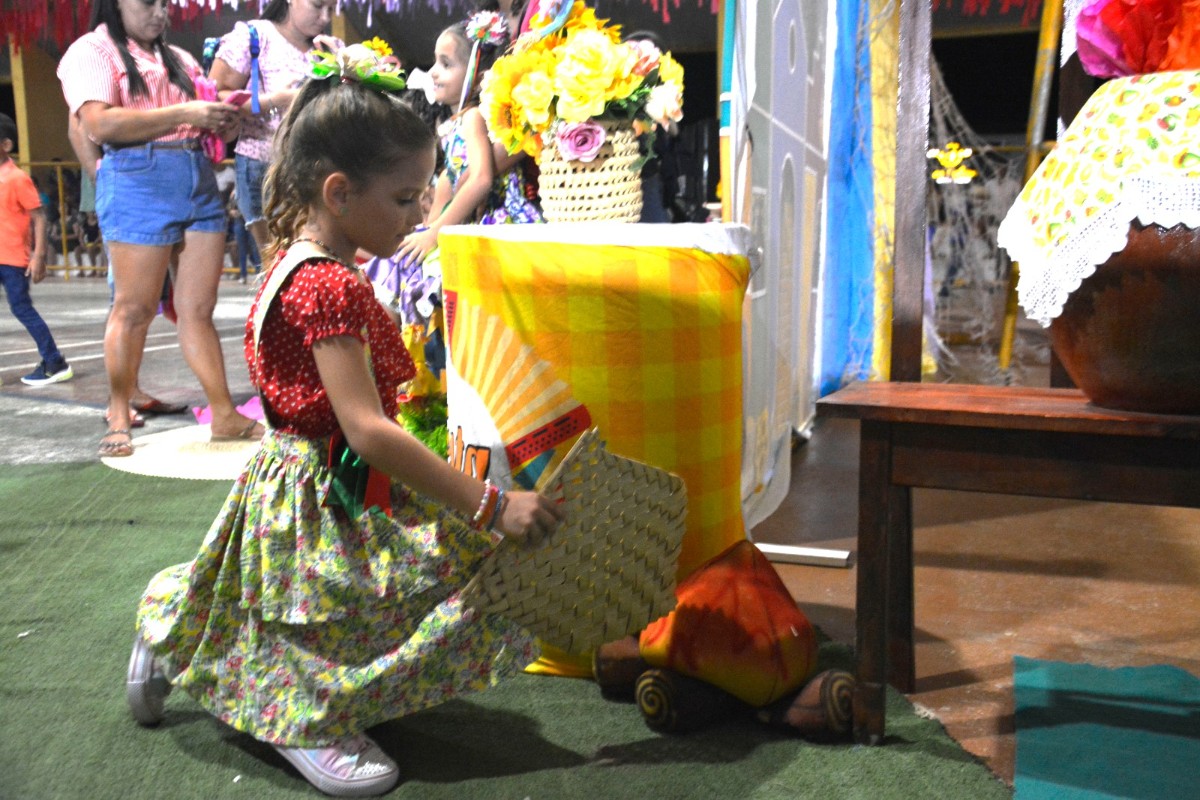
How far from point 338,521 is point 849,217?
3301mm

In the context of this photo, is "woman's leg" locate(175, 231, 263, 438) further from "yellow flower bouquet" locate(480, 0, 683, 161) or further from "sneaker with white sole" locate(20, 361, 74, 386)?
"sneaker with white sole" locate(20, 361, 74, 386)

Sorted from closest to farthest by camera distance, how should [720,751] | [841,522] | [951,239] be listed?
[720,751] < [841,522] < [951,239]

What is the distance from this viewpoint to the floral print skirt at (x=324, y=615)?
141 centimetres

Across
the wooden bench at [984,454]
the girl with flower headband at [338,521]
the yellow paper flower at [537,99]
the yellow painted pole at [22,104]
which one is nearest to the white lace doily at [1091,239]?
the wooden bench at [984,454]

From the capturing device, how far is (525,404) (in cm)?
175

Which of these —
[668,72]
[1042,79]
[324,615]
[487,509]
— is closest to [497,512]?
[487,509]

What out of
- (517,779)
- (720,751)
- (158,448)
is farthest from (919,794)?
(158,448)

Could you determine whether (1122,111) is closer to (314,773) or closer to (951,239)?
(314,773)

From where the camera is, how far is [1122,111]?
1.24 m

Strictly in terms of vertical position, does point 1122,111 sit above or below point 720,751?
above

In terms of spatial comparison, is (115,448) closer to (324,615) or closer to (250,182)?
(250,182)

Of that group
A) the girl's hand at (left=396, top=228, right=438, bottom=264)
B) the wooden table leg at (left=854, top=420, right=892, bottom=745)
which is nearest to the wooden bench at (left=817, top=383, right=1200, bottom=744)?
the wooden table leg at (left=854, top=420, right=892, bottom=745)

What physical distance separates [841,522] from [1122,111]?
166 centimetres

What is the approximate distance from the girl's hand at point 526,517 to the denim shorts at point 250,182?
267cm
